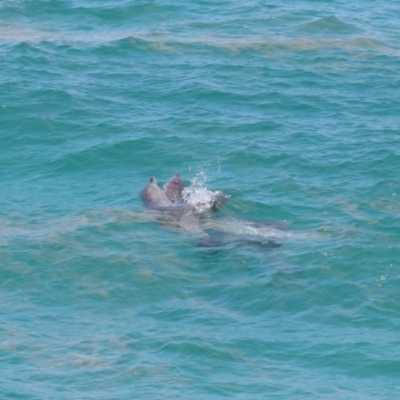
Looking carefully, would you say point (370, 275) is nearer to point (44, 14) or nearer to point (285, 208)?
point (285, 208)

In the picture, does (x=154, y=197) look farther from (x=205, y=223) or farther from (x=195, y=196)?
(x=205, y=223)

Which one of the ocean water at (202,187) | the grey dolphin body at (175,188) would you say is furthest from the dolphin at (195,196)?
the ocean water at (202,187)

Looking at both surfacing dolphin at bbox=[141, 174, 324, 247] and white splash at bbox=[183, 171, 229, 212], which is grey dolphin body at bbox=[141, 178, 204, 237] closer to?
surfacing dolphin at bbox=[141, 174, 324, 247]

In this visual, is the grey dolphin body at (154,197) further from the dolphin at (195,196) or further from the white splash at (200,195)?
the white splash at (200,195)

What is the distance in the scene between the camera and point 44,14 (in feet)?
123

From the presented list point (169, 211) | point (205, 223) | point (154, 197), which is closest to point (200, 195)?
point (169, 211)

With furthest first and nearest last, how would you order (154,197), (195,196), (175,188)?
(175,188)
(195,196)
(154,197)

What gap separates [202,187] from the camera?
24.7m

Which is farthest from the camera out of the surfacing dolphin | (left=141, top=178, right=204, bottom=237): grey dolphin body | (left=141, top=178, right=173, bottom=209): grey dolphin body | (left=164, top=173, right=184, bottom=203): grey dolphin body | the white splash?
(left=164, top=173, right=184, bottom=203): grey dolphin body

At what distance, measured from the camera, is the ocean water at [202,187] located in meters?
17.1

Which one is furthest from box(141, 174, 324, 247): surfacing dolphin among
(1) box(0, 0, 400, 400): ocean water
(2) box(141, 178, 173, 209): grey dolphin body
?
(1) box(0, 0, 400, 400): ocean water

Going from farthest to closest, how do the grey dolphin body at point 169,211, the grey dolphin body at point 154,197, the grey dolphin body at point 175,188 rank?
the grey dolphin body at point 175,188 < the grey dolphin body at point 154,197 < the grey dolphin body at point 169,211

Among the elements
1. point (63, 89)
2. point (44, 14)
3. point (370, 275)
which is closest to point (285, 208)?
point (370, 275)

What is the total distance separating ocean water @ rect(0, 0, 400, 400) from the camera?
56.2 feet
